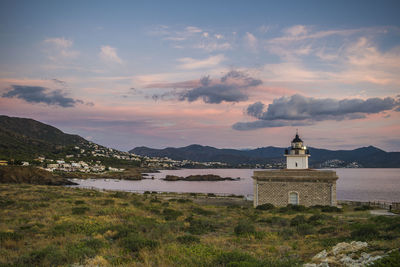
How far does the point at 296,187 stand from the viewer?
28219 millimetres

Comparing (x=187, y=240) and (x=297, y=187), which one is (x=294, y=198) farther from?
(x=187, y=240)

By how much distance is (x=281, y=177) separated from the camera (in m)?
28.4

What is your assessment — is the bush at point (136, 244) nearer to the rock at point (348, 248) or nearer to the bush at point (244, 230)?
the bush at point (244, 230)

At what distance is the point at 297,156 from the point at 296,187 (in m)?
4.09

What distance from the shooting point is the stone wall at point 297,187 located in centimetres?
2724

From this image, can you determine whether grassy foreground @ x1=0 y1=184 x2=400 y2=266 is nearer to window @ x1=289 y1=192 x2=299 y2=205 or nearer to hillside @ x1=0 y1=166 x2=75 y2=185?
window @ x1=289 y1=192 x2=299 y2=205

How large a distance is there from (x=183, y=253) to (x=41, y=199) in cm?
1967

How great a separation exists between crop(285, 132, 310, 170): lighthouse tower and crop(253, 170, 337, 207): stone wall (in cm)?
280

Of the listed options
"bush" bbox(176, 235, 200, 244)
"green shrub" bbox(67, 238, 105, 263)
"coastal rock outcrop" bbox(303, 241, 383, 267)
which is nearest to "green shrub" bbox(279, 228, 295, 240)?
"coastal rock outcrop" bbox(303, 241, 383, 267)

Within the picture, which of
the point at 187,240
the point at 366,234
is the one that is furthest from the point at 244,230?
the point at 366,234

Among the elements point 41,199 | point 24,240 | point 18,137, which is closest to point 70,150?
point 18,137

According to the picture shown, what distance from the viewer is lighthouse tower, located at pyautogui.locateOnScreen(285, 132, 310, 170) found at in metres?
30.8

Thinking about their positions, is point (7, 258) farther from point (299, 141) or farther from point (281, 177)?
point (299, 141)

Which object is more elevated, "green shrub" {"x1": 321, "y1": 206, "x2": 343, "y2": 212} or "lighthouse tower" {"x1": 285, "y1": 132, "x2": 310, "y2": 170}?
"lighthouse tower" {"x1": 285, "y1": 132, "x2": 310, "y2": 170}
